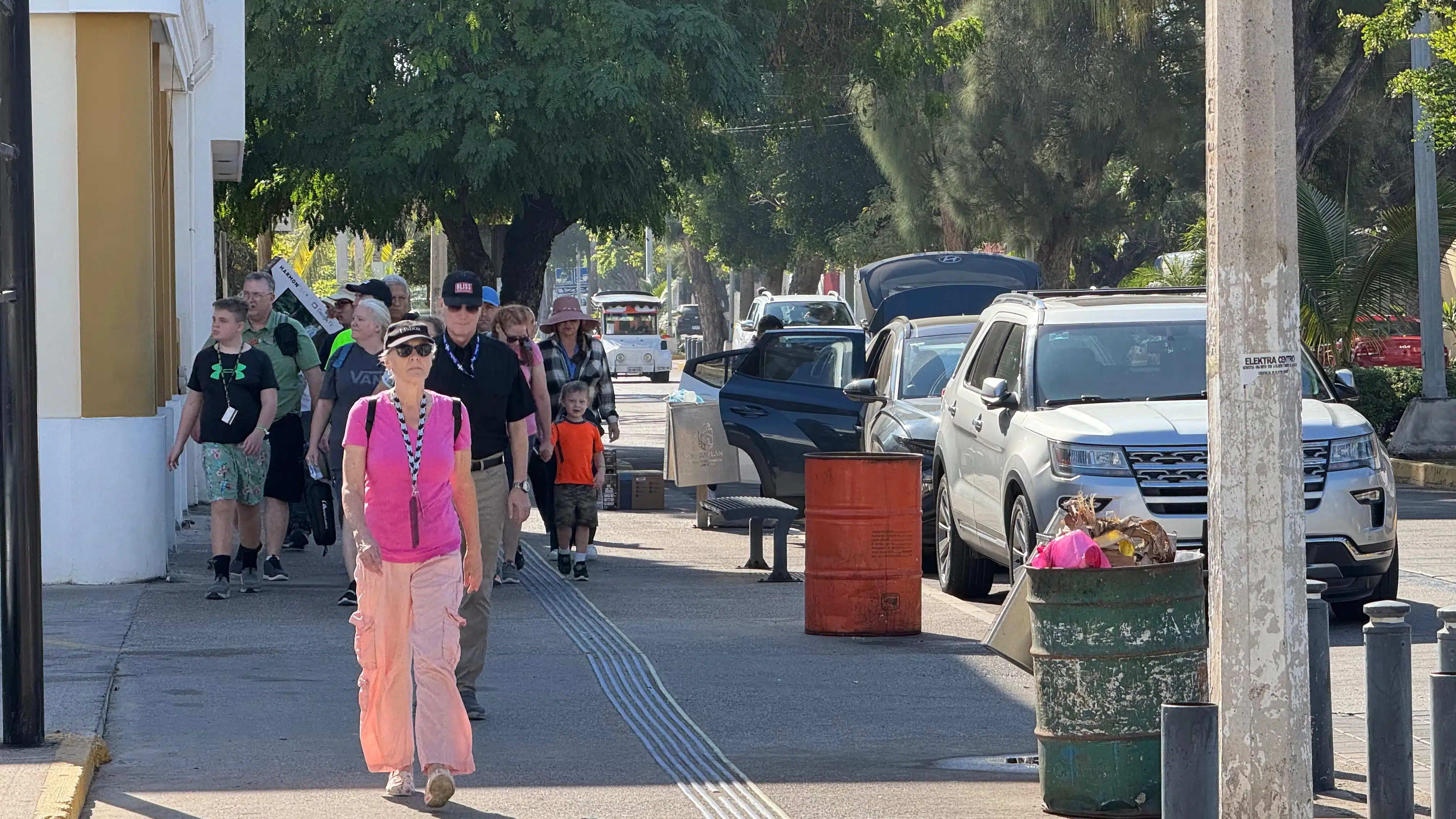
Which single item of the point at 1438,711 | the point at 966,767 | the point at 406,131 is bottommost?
the point at 966,767

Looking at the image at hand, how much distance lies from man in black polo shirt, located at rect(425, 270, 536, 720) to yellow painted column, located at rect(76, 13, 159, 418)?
4257 millimetres

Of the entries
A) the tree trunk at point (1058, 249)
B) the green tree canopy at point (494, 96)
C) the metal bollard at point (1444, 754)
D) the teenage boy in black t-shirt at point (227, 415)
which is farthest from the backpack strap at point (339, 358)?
the tree trunk at point (1058, 249)

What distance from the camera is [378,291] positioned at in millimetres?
13227

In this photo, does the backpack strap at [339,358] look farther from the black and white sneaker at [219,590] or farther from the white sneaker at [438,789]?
the white sneaker at [438,789]

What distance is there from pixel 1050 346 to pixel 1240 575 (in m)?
5.99

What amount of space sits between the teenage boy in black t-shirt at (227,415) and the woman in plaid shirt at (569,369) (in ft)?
7.55

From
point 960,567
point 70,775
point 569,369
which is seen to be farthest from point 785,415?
point 70,775

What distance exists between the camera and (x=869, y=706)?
8.86 m

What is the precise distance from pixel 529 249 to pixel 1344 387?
16406mm

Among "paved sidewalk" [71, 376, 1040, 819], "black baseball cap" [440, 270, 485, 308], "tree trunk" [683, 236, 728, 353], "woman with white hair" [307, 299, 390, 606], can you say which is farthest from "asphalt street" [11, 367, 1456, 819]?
"tree trunk" [683, 236, 728, 353]

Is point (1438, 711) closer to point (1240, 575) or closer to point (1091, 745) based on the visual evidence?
point (1240, 575)

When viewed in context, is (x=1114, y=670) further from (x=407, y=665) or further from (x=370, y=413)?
(x=370, y=413)

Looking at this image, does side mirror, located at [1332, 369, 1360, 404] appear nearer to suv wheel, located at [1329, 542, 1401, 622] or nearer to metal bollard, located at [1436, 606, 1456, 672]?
suv wheel, located at [1329, 542, 1401, 622]

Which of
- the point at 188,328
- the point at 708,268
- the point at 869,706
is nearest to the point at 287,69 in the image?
the point at 188,328
